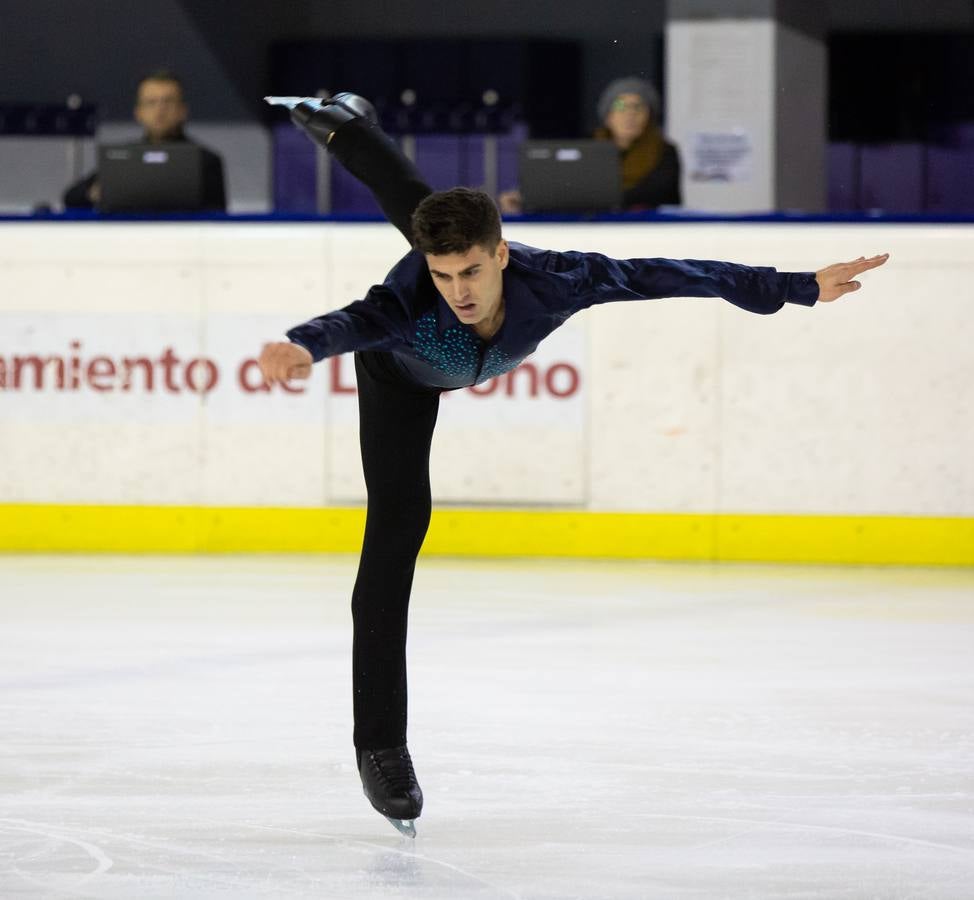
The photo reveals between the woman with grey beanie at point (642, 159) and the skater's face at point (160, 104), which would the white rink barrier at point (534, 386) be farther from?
the skater's face at point (160, 104)

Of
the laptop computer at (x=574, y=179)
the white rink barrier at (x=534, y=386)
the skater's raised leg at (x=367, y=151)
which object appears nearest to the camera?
the skater's raised leg at (x=367, y=151)

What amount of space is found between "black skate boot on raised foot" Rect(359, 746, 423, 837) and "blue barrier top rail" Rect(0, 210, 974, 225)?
4473 millimetres

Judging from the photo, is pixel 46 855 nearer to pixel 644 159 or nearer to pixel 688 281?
pixel 688 281

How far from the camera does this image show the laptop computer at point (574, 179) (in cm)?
746

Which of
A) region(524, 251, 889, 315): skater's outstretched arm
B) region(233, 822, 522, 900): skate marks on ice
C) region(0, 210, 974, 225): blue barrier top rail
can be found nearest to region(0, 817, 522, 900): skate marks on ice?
region(233, 822, 522, 900): skate marks on ice

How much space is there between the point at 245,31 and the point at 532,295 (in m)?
12.4

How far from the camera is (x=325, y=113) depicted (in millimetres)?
4312

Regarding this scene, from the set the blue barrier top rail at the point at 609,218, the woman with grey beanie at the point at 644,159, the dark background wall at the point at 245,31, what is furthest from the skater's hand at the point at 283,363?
the dark background wall at the point at 245,31

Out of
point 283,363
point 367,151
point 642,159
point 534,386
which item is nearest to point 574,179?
point 642,159

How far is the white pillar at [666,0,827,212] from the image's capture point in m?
10.8

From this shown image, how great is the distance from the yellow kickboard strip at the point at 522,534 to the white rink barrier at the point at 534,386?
0.20 ft

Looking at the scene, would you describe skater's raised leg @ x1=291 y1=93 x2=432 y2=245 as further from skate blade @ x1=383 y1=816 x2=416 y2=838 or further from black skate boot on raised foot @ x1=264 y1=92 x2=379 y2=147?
skate blade @ x1=383 y1=816 x2=416 y2=838

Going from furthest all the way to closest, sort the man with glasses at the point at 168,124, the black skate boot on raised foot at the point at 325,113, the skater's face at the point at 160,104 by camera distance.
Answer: the skater's face at the point at 160,104
the man with glasses at the point at 168,124
the black skate boot on raised foot at the point at 325,113

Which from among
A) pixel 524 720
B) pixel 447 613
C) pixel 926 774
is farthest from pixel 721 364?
pixel 926 774
